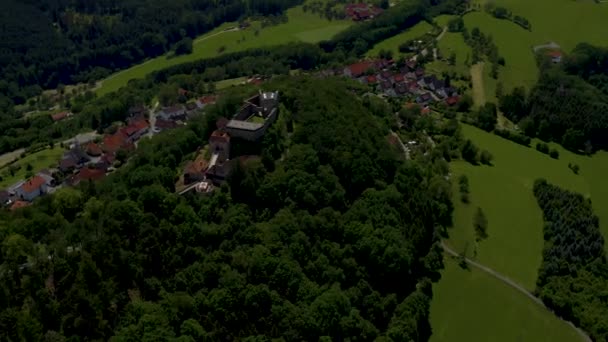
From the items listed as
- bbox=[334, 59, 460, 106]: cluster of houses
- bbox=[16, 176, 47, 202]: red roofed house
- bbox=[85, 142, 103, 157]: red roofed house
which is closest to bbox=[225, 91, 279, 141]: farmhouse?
bbox=[16, 176, 47, 202]: red roofed house

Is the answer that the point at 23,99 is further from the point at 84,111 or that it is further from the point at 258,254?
the point at 258,254

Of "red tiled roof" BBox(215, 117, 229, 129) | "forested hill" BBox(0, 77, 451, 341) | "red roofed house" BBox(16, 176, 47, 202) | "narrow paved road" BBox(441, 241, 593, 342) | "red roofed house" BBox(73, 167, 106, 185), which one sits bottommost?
"narrow paved road" BBox(441, 241, 593, 342)

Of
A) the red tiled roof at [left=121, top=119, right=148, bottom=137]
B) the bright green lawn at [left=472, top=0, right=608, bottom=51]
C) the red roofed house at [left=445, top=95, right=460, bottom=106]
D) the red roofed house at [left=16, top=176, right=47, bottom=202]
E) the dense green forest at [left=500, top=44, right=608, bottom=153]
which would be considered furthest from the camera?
the bright green lawn at [left=472, top=0, right=608, bottom=51]

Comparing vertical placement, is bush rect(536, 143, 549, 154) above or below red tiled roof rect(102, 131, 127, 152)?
below

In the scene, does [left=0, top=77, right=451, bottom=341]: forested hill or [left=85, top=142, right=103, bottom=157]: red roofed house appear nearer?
[left=0, top=77, right=451, bottom=341]: forested hill

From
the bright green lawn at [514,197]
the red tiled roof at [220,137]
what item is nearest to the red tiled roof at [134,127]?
the red tiled roof at [220,137]

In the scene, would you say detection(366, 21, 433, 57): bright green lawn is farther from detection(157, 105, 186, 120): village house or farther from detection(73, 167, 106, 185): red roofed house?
detection(73, 167, 106, 185): red roofed house
